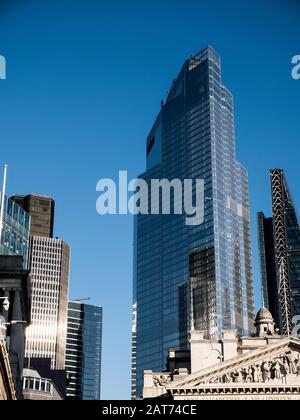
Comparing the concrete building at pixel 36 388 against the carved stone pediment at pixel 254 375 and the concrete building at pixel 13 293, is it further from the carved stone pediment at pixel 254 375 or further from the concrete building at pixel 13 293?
the carved stone pediment at pixel 254 375

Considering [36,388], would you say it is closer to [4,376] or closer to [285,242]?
[4,376]

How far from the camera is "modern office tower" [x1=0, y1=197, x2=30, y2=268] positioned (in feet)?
395

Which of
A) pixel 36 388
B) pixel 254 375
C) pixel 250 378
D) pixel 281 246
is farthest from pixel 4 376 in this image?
pixel 281 246

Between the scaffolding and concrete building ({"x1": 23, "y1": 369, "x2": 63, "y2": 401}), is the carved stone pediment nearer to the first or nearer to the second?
concrete building ({"x1": 23, "y1": 369, "x2": 63, "y2": 401})

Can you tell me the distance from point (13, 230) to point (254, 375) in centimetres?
6333

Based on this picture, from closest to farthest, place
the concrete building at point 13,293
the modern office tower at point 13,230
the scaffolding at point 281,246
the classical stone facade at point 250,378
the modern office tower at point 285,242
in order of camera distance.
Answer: the concrete building at point 13,293 → the classical stone facade at point 250,378 → the modern office tower at point 13,230 → the scaffolding at point 281,246 → the modern office tower at point 285,242

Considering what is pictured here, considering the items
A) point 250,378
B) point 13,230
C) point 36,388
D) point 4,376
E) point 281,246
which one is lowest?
point 4,376

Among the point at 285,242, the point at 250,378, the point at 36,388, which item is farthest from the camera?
the point at 285,242

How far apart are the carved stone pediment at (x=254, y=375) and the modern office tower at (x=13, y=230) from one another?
5002 cm

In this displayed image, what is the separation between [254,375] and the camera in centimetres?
7256

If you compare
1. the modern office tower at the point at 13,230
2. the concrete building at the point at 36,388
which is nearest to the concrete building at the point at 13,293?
the concrete building at the point at 36,388

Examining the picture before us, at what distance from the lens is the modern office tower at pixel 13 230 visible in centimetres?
12044

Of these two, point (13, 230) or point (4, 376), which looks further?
point (13, 230)

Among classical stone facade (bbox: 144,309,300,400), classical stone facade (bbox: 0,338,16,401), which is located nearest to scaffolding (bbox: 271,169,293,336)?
classical stone facade (bbox: 144,309,300,400)
